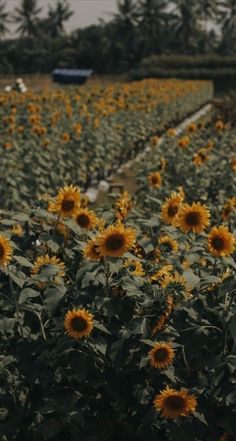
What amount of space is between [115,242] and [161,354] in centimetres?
48

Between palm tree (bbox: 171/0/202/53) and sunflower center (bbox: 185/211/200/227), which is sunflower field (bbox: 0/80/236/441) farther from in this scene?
palm tree (bbox: 171/0/202/53)

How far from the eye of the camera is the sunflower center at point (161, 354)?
8.44ft

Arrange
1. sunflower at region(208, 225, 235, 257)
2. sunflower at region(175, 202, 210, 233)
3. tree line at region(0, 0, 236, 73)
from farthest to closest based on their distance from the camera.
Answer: tree line at region(0, 0, 236, 73) < sunflower at region(175, 202, 210, 233) < sunflower at region(208, 225, 235, 257)

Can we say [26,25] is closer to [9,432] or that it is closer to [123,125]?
[123,125]

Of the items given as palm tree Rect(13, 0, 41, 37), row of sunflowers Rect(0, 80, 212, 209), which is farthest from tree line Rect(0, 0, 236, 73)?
row of sunflowers Rect(0, 80, 212, 209)

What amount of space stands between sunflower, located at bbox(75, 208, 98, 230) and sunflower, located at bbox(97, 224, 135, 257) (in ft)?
1.78

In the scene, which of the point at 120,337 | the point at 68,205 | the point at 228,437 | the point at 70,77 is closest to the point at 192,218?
the point at 68,205

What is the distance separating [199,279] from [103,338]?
1.51ft

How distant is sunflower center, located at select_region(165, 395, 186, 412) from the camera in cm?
252

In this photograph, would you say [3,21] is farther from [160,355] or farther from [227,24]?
[160,355]

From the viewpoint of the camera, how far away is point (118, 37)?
59.5 m

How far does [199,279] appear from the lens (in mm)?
2818

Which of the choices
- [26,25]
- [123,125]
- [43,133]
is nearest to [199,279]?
[43,133]

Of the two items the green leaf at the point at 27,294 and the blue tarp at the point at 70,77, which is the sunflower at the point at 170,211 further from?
the blue tarp at the point at 70,77
